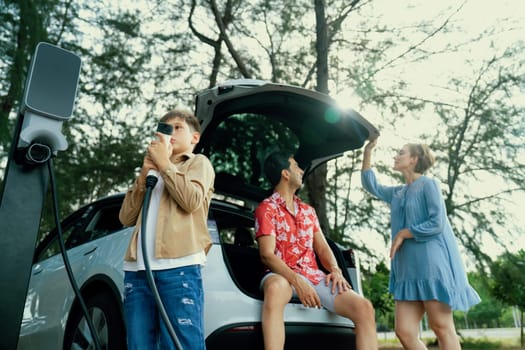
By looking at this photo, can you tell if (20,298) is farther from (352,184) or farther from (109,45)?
(352,184)

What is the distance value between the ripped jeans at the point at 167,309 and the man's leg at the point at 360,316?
1.01 m

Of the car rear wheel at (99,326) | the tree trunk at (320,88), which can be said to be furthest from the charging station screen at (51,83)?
the tree trunk at (320,88)

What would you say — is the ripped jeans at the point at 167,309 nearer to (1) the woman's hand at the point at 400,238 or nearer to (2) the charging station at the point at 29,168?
(2) the charging station at the point at 29,168

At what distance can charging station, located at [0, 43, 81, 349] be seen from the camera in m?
1.37

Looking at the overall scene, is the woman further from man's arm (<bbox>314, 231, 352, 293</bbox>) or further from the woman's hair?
man's arm (<bbox>314, 231, 352, 293</bbox>)

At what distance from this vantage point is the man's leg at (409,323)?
10.6 ft

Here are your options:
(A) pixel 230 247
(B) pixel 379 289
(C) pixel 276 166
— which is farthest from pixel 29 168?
(B) pixel 379 289

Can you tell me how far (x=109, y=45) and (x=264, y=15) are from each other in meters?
2.48

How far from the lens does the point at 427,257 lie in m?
3.23

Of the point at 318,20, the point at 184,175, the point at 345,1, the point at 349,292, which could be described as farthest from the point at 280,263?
the point at 345,1

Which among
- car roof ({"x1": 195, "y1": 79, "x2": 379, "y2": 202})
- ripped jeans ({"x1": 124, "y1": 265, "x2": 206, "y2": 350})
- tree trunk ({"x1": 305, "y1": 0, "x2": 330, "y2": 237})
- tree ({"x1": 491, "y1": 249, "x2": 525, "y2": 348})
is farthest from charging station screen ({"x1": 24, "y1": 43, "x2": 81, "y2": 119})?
tree ({"x1": 491, "y1": 249, "x2": 525, "y2": 348})

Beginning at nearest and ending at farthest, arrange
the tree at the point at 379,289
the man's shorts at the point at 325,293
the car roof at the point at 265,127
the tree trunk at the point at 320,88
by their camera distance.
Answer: the man's shorts at the point at 325,293
the car roof at the point at 265,127
the tree trunk at the point at 320,88
the tree at the point at 379,289

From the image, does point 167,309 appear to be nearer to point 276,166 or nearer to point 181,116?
point 181,116

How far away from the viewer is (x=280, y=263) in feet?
9.18
